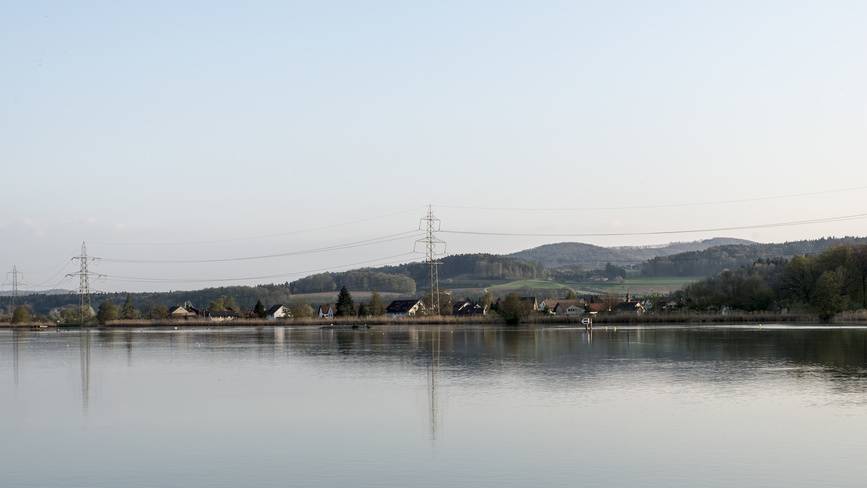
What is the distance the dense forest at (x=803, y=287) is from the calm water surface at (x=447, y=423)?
42066 mm

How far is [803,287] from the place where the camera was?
82312 mm

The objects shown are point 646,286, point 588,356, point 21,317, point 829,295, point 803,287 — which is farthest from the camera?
point 646,286

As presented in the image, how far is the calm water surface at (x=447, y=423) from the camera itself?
1418 cm

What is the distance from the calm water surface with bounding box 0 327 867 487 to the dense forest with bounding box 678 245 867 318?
42.1 m

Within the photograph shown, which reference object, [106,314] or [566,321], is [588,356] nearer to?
[566,321]

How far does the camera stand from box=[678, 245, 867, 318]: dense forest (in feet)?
244

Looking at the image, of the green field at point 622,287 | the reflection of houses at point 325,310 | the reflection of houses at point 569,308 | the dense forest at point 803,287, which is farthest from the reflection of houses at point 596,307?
the reflection of houses at point 325,310

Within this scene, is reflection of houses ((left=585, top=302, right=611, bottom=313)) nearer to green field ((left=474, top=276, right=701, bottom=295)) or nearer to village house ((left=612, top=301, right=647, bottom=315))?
village house ((left=612, top=301, right=647, bottom=315))

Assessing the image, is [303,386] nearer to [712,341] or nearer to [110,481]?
[110,481]

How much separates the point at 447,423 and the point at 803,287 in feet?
234

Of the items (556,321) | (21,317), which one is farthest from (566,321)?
(21,317)

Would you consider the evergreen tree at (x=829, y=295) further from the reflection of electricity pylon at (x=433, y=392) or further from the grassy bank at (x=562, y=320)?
the reflection of electricity pylon at (x=433, y=392)

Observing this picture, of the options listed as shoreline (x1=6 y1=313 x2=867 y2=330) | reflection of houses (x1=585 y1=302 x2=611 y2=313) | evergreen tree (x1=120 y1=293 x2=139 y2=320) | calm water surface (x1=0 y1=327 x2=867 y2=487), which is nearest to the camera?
calm water surface (x1=0 y1=327 x2=867 y2=487)

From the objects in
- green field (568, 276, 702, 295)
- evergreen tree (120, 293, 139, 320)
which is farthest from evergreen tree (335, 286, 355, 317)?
green field (568, 276, 702, 295)
